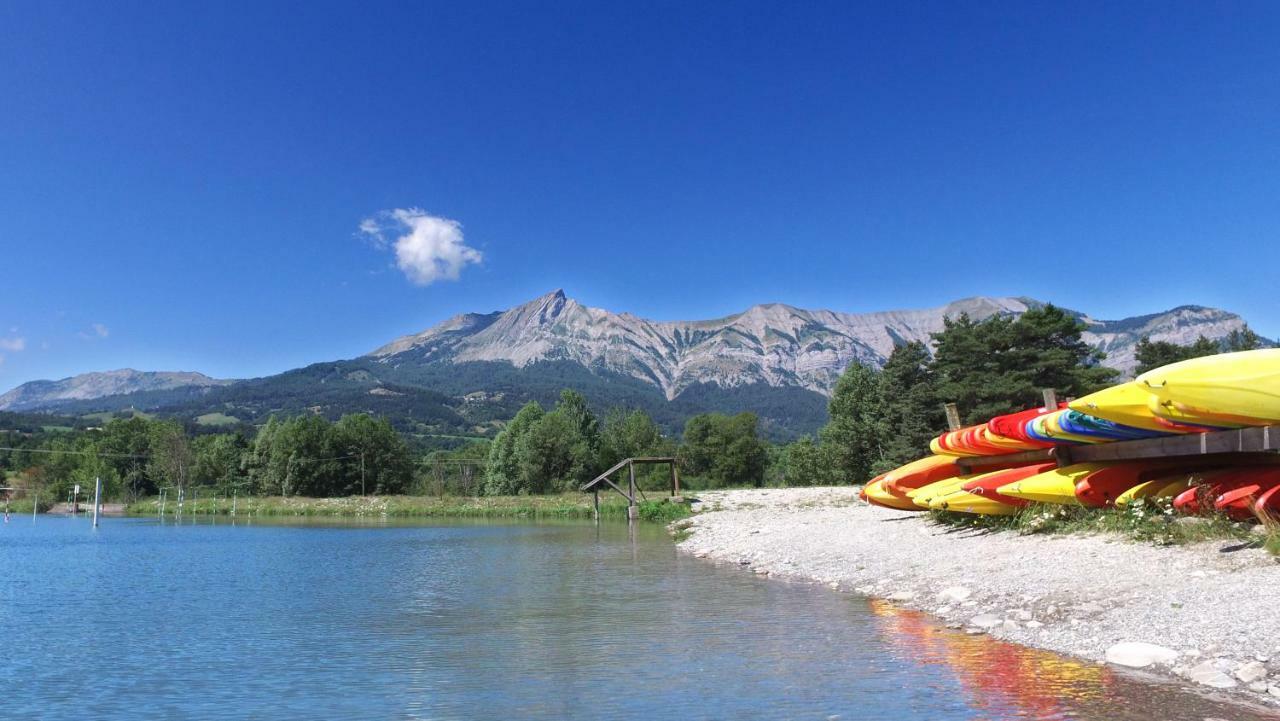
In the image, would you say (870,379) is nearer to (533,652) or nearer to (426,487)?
→ (426,487)

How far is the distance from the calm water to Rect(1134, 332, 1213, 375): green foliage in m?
54.9

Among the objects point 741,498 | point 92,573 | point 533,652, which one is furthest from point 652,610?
point 741,498

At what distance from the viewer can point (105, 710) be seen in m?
9.30

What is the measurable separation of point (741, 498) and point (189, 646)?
144ft

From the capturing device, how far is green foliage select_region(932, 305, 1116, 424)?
51469 millimetres

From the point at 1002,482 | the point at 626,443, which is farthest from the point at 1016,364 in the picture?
the point at 626,443

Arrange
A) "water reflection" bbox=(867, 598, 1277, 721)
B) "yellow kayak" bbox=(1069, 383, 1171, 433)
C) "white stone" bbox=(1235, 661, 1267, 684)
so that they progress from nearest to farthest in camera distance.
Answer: "water reflection" bbox=(867, 598, 1277, 721), "white stone" bbox=(1235, 661, 1267, 684), "yellow kayak" bbox=(1069, 383, 1171, 433)

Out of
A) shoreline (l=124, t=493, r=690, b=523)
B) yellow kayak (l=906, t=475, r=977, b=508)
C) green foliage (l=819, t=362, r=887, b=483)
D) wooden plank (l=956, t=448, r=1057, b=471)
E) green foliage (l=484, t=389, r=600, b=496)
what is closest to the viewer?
wooden plank (l=956, t=448, r=1057, b=471)

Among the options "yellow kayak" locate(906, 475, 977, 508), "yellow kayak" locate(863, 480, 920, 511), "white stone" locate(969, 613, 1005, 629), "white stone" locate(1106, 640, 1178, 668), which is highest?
"yellow kayak" locate(906, 475, 977, 508)

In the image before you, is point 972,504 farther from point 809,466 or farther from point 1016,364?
point 809,466

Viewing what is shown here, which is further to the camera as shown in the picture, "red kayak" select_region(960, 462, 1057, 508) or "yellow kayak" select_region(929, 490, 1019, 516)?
"yellow kayak" select_region(929, 490, 1019, 516)

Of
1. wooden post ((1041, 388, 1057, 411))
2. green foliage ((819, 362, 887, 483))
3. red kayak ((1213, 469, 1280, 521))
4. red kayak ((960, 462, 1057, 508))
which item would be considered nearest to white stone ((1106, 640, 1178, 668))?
red kayak ((1213, 469, 1280, 521))

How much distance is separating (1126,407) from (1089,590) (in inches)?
167

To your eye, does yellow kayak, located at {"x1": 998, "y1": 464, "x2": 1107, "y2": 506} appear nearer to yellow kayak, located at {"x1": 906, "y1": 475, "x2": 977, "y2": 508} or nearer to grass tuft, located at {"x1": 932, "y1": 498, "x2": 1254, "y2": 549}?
grass tuft, located at {"x1": 932, "y1": 498, "x2": 1254, "y2": 549}
